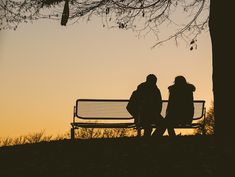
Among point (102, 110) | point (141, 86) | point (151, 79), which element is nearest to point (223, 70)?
point (151, 79)

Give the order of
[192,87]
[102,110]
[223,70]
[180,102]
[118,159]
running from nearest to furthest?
[118,159] → [223,70] → [180,102] → [192,87] → [102,110]

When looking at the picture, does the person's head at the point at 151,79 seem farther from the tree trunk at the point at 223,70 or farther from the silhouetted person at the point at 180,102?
the tree trunk at the point at 223,70

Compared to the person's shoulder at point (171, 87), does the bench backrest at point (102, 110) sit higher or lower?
lower

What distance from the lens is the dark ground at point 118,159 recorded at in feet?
30.8

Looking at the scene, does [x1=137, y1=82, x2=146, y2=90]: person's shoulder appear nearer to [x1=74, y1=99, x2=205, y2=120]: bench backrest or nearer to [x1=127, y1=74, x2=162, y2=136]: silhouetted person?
[x1=127, y1=74, x2=162, y2=136]: silhouetted person

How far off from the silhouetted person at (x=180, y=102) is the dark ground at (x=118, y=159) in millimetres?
1032

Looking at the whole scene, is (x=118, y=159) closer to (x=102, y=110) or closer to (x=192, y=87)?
(x=192, y=87)

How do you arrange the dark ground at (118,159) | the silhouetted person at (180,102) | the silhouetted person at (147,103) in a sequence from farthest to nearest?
the silhouetted person at (147,103) < the silhouetted person at (180,102) < the dark ground at (118,159)

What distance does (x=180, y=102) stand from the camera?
13094mm

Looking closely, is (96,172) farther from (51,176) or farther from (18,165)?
(18,165)

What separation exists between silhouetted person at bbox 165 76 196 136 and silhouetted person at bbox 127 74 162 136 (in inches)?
11.0

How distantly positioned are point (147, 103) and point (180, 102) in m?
0.69

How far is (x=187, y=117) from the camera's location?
1320cm

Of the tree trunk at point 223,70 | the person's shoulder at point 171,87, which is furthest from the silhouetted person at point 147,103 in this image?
the tree trunk at point 223,70
